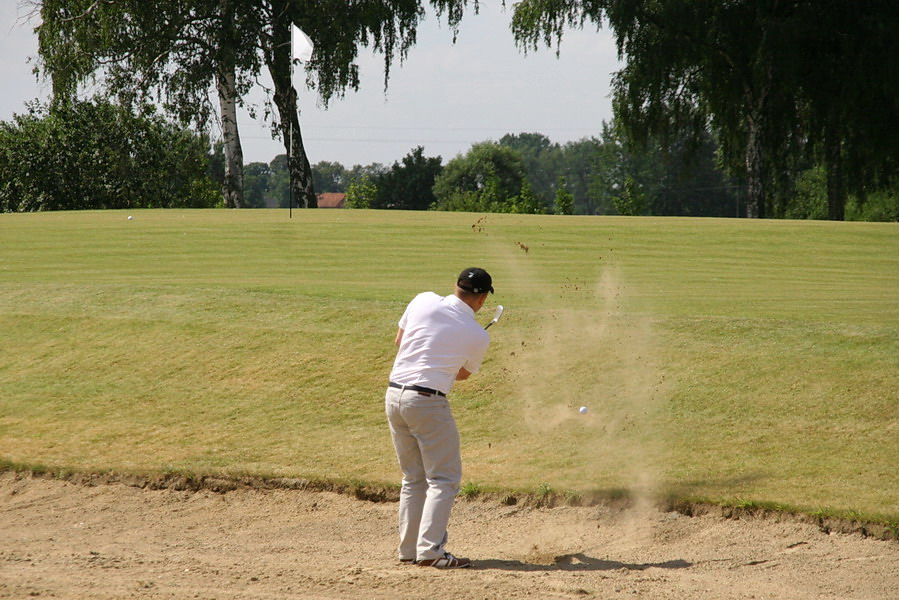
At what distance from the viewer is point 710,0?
34812 millimetres

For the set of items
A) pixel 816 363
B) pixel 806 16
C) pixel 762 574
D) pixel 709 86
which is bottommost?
pixel 762 574

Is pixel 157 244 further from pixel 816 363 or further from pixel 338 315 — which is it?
pixel 816 363

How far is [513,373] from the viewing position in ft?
36.4

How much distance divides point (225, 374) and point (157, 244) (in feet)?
32.6

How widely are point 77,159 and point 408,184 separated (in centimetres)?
3626

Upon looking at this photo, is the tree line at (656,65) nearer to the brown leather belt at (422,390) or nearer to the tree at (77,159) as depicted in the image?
the tree at (77,159)

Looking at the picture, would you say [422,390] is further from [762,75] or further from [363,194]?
[363,194]

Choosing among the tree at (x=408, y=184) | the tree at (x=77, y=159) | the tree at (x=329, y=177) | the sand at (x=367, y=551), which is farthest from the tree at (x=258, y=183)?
the sand at (x=367, y=551)

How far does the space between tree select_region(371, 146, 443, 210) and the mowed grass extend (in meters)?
60.2

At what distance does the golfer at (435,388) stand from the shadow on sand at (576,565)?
0.92 feet

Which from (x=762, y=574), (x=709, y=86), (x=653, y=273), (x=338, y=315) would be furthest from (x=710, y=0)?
(x=762, y=574)

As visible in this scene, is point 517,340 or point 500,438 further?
point 517,340

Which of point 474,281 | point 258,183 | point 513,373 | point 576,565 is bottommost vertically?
point 576,565

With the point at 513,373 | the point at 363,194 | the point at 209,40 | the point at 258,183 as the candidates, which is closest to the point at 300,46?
the point at 209,40
